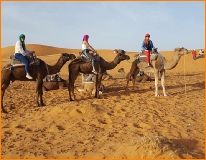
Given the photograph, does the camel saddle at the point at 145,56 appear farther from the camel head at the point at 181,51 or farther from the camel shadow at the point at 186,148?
the camel shadow at the point at 186,148

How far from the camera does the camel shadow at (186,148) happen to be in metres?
6.45

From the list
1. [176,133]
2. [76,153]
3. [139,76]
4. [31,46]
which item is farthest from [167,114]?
[31,46]

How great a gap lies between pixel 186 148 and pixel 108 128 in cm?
232

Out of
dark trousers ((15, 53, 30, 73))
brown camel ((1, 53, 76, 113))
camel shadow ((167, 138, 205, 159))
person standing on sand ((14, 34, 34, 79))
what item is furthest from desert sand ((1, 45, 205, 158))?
person standing on sand ((14, 34, 34, 79))

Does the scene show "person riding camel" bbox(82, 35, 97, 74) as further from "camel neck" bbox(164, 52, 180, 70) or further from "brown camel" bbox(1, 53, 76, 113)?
"camel neck" bbox(164, 52, 180, 70)

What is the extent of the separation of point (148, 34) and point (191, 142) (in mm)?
7358

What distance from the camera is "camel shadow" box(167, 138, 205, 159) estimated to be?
6.45 m

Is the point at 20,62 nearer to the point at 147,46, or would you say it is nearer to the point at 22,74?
the point at 22,74

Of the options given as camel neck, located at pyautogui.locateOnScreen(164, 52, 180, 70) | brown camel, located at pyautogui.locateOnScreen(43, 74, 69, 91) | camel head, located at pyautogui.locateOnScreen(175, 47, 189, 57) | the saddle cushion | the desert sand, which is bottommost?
the desert sand

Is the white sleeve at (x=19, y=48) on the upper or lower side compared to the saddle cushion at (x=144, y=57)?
upper

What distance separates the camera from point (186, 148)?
22.6ft

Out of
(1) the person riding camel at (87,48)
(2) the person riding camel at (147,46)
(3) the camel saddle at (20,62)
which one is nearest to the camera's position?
(3) the camel saddle at (20,62)

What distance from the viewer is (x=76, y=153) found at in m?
6.48

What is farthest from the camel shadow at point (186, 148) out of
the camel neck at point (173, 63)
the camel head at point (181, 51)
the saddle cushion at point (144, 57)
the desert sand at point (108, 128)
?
the camel head at point (181, 51)
